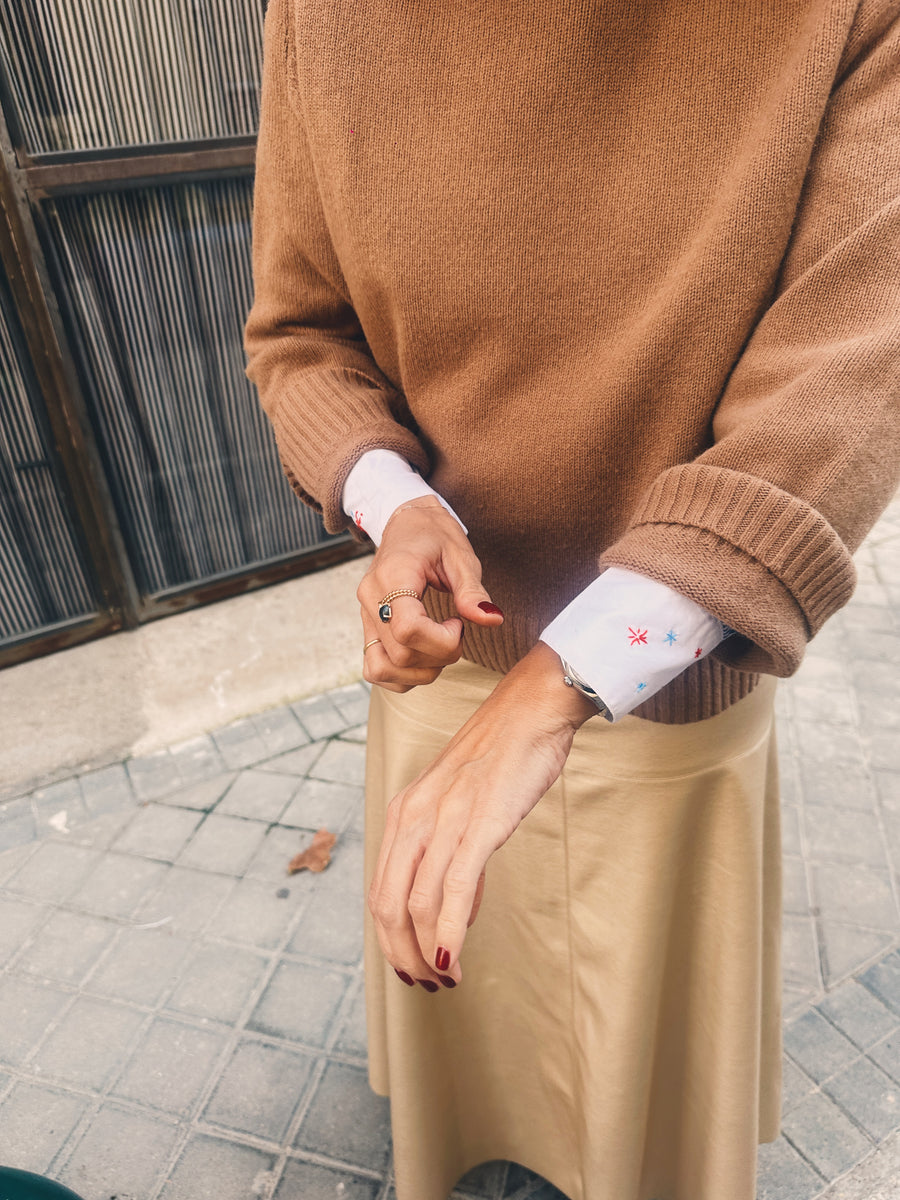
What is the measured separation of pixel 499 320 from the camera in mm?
1124

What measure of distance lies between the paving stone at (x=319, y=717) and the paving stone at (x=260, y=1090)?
1.31 metres

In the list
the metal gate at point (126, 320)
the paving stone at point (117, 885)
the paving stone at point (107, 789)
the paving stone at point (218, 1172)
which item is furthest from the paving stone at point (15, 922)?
the metal gate at point (126, 320)

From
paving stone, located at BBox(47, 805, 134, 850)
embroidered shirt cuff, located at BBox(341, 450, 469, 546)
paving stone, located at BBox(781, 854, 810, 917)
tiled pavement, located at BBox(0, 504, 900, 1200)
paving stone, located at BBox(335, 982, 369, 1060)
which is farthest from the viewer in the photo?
paving stone, located at BBox(47, 805, 134, 850)

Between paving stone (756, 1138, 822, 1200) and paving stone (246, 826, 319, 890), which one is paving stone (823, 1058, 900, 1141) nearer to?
paving stone (756, 1138, 822, 1200)

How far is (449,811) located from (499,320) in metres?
0.67

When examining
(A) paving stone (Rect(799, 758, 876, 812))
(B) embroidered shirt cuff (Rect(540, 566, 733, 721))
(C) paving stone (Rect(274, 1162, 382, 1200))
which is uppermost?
(B) embroidered shirt cuff (Rect(540, 566, 733, 721))

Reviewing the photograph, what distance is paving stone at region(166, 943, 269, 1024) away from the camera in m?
2.38

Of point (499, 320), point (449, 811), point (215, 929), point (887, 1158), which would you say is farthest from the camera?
point (215, 929)

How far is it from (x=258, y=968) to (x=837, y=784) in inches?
84.9

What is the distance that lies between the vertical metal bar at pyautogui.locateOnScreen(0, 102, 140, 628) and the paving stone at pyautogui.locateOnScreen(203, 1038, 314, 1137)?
1856 millimetres

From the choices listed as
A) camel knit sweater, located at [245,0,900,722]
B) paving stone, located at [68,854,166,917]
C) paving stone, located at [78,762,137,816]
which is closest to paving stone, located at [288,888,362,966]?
paving stone, located at [68,854,166,917]

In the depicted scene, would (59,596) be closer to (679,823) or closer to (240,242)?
(240,242)

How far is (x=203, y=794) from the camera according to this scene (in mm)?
A: 3145

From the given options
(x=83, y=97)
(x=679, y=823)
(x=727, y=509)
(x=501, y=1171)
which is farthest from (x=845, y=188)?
(x=83, y=97)
